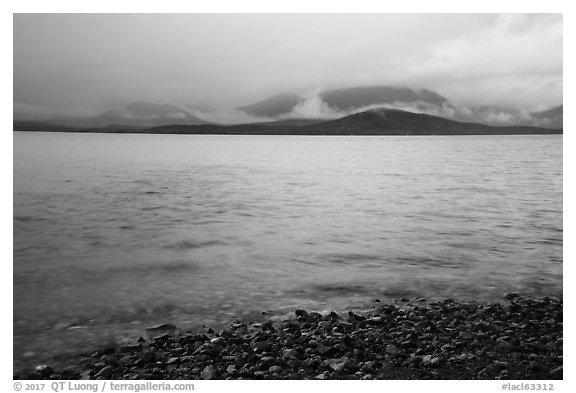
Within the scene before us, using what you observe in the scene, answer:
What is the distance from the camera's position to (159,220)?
52.4 feet

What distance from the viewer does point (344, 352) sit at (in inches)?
235

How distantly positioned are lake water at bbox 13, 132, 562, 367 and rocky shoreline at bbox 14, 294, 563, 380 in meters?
0.70

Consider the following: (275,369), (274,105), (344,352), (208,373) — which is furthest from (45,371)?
(274,105)

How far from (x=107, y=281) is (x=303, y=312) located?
4264mm

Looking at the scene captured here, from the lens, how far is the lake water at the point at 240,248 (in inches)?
315

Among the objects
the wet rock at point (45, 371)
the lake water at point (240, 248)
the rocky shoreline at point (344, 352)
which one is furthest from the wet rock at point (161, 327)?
the wet rock at point (45, 371)

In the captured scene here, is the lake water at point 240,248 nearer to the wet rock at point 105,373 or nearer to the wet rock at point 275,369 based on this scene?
the wet rock at point 105,373

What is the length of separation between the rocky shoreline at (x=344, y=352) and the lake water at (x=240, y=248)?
2.28ft

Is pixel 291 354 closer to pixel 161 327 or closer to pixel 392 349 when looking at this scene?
pixel 392 349

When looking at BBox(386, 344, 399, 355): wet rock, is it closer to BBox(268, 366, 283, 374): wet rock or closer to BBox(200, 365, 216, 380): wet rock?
BBox(268, 366, 283, 374): wet rock
